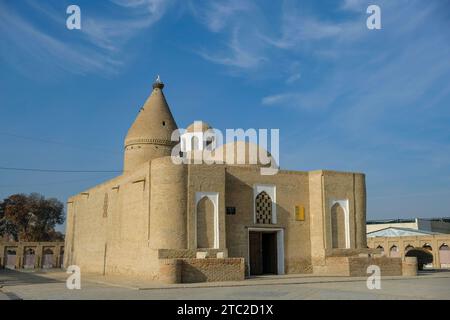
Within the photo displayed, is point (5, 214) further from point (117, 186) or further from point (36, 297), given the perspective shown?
point (36, 297)

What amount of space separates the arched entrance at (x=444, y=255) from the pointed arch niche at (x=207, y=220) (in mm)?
29643

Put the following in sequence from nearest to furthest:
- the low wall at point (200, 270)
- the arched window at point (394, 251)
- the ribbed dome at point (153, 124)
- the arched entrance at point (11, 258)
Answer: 1. the low wall at point (200, 270)
2. the ribbed dome at point (153, 124)
3. the arched entrance at point (11, 258)
4. the arched window at point (394, 251)

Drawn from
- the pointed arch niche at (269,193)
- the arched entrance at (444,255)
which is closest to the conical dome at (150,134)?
the pointed arch niche at (269,193)

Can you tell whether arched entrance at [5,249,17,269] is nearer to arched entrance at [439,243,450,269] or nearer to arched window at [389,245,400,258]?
arched window at [389,245,400,258]

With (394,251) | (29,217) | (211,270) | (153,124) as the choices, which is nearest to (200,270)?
(211,270)

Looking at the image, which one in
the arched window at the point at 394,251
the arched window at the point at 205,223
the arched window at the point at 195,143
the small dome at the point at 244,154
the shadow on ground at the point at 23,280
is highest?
the arched window at the point at 195,143

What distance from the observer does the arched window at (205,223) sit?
71.1ft

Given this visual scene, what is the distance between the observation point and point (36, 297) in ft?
43.2

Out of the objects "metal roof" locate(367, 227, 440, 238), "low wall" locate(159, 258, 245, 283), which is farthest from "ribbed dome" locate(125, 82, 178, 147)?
"metal roof" locate(367, 227, 440, 238)

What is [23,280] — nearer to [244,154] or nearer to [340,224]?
[244,154]

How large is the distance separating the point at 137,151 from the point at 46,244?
71.3 ft

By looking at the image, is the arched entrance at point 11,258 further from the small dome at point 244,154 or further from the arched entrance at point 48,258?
the small dome at point 244,154

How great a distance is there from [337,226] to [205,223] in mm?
7104

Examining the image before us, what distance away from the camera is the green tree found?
5384 cm
